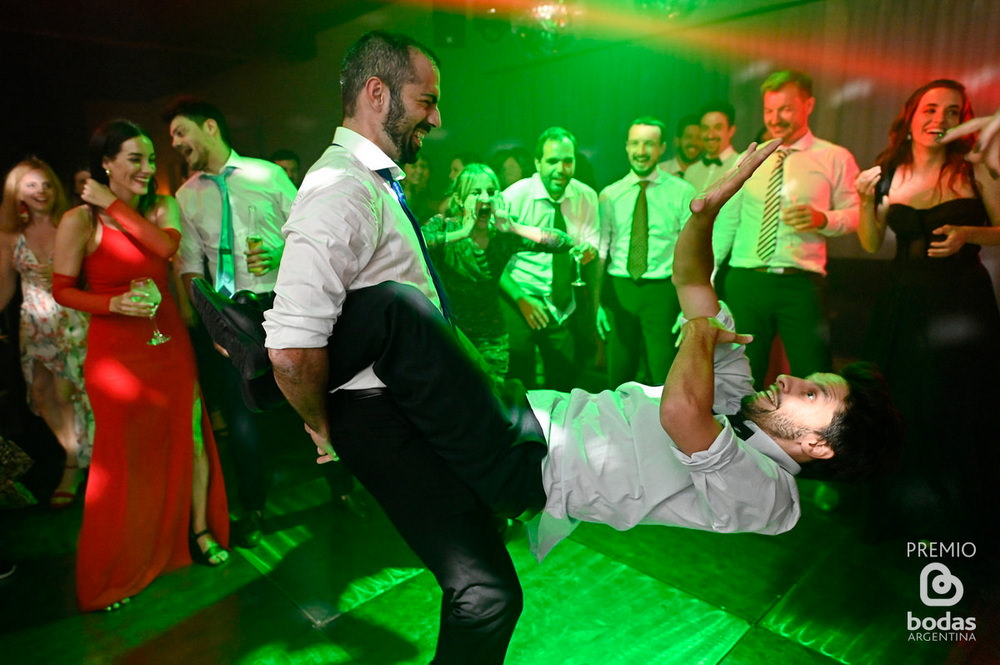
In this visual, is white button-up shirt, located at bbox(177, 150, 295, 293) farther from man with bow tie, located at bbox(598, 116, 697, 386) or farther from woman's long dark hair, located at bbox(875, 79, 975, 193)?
woman's long dark hair, located at bbox(875, 79, 975, 193)

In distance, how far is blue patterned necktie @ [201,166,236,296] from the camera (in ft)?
8.36

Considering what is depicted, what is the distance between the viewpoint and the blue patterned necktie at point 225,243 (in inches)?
100

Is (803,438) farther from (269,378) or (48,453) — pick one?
(48,453)

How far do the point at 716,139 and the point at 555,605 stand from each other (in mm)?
3157

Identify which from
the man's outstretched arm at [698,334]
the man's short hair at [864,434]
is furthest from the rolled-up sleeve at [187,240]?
the man's short hair at [864,434]

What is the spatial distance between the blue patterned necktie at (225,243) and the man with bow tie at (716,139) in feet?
9.50

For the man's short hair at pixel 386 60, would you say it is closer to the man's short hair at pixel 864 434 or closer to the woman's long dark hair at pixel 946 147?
the man's short hair at pixel 864 434

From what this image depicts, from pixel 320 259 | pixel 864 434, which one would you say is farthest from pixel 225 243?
pixel 864 434

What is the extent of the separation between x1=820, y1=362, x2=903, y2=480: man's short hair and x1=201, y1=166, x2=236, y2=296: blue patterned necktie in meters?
2.34

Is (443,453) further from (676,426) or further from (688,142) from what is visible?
(688,142)

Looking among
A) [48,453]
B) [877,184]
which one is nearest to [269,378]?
[877,184]

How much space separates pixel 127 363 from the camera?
214 cm

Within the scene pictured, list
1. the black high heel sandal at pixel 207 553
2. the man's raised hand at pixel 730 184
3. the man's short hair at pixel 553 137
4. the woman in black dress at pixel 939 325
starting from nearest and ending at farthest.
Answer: the man's raised hand at pixel 730 184
the woman in black dress at pixel 939 325
the black high heel sandal at pixel 207 553
the man's short hair at pixel 553 137

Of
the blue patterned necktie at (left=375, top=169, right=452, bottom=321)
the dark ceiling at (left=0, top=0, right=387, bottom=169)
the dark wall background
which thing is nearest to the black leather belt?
the blue patterned necktie at (left=375, top=169, right=452, bottom=321)
